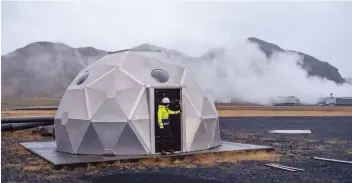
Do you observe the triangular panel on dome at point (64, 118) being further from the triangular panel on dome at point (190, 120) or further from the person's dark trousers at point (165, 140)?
the triangular panel on dome at point (190, 120)

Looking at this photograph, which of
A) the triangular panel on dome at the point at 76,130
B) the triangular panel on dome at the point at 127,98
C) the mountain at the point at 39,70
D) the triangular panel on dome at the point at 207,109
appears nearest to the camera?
the triangular panel on dome at the point at 127,98

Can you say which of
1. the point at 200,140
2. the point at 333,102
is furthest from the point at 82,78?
the point at 333,102

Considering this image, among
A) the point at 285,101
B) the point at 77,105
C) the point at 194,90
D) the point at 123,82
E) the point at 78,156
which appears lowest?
the point at 78,156

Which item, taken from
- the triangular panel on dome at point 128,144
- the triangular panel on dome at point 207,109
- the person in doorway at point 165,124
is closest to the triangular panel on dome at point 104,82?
the triangular panel on dome at point 128,144

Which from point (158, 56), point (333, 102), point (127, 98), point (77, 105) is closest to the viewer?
point (127, 98)

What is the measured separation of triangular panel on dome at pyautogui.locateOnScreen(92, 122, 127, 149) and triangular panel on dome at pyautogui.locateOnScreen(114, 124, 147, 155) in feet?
0.41

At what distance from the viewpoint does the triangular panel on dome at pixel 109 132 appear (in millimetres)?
13305

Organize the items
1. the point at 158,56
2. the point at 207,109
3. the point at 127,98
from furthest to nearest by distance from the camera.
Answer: the point at 158,56 < the point at 207,109 < the point at 127,98

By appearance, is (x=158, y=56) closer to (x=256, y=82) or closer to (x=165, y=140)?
(x=165, y=140)

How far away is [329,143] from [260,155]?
5.91m

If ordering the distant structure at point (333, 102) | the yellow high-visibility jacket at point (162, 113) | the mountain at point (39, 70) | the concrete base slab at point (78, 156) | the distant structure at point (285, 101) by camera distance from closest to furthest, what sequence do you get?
the concrete base slab at point (78, 156) < the yellow high-visibility jacket at point (162, 113) < the distant structure at point (333, 102) < the distant structure at point (285, 101) < the mountain at point (39, 70)

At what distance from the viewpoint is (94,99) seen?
1398 centimetres

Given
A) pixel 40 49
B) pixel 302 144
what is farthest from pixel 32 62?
pixel 302 144

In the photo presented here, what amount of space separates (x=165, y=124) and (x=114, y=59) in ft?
10.6
